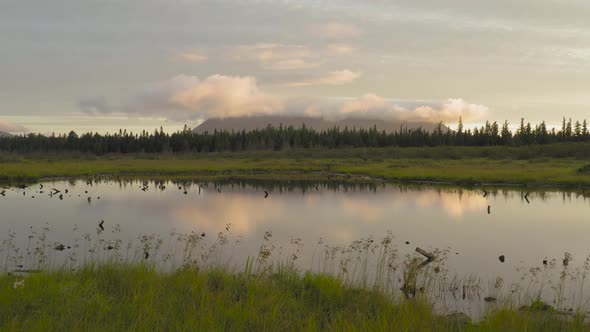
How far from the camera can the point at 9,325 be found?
7914 mm

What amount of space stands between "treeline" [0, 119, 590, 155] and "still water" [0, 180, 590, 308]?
398ft

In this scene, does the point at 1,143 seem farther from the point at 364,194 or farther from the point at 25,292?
the point at 25,292

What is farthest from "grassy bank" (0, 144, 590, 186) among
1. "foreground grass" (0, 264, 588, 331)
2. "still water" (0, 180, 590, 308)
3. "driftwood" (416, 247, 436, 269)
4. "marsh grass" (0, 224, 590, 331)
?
"foreground grass" (0, 264, 588, 331)

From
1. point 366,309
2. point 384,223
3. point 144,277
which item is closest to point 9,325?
point 144,277

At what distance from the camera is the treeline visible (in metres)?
161

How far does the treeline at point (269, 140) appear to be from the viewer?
16138cm

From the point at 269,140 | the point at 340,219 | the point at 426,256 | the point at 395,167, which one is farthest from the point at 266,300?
the point at 269,140

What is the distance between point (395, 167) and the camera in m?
82.8

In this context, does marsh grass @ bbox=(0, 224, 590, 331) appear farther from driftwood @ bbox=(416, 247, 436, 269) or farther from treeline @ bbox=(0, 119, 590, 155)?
treeline @ bbox=(0, 119, 590, 155)

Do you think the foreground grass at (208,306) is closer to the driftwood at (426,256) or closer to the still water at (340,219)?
the still water at (340,219)

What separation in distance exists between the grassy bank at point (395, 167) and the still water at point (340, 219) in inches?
532

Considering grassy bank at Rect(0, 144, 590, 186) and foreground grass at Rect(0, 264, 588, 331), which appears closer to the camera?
foreground grass at Rect(0, 264, 588, 331)

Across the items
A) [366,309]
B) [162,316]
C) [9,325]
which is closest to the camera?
[9,325]

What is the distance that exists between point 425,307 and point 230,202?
2845 centimetres
